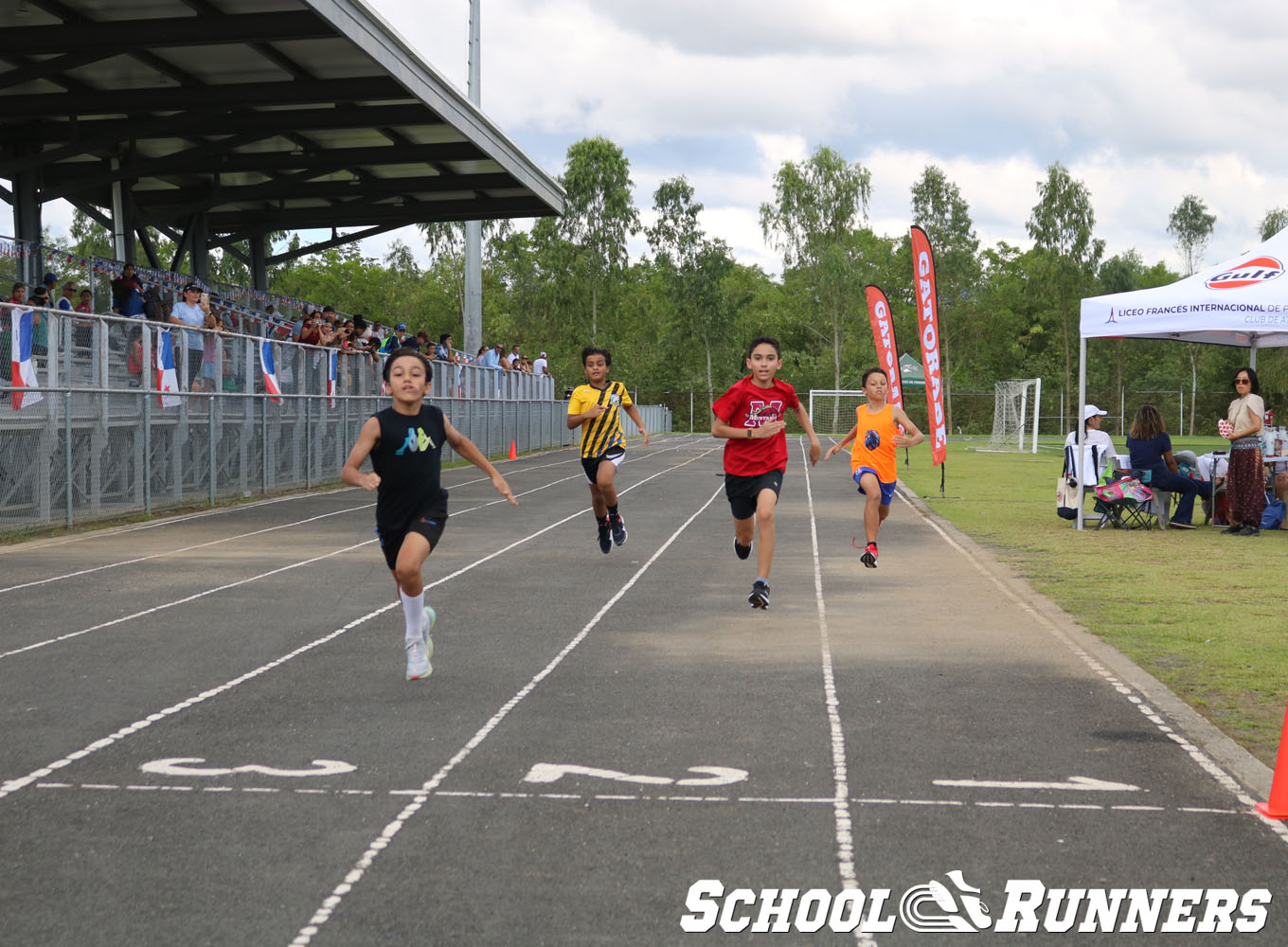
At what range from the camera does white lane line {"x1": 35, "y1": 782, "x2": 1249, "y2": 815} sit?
5.05 meters

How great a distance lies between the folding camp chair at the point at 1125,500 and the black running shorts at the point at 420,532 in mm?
11165

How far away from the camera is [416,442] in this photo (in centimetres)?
734

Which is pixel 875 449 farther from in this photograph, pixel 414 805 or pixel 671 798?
pixel 414 805

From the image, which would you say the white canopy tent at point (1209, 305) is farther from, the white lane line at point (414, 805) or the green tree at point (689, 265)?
the green tree at point (689, 265)

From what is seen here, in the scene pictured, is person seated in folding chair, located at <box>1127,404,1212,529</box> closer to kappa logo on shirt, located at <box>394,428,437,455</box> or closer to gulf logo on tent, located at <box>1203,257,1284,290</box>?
gulf logo on tent, located at <box>1203,257,1284,290</box>

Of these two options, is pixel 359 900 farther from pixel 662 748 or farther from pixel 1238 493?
pixel 1238 493

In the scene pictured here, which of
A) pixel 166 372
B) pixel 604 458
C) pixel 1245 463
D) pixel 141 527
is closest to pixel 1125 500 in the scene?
pixel 1245 463

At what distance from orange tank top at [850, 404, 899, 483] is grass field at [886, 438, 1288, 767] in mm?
1586

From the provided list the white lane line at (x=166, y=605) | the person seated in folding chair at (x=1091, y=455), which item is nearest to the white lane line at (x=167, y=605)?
the white lane line at (x=166, y=605)

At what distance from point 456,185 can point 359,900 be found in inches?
1183

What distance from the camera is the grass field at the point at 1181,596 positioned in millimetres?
7086

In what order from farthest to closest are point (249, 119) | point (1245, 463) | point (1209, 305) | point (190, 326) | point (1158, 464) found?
point (249, 119) < point (190, 326) < point (1158, 464) < point (1245, 463) < point (1209, 305)

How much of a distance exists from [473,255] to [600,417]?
953 inches

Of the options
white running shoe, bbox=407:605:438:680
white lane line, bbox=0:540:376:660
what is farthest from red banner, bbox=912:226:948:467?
white running shoe, bbox=407:605:438:680
